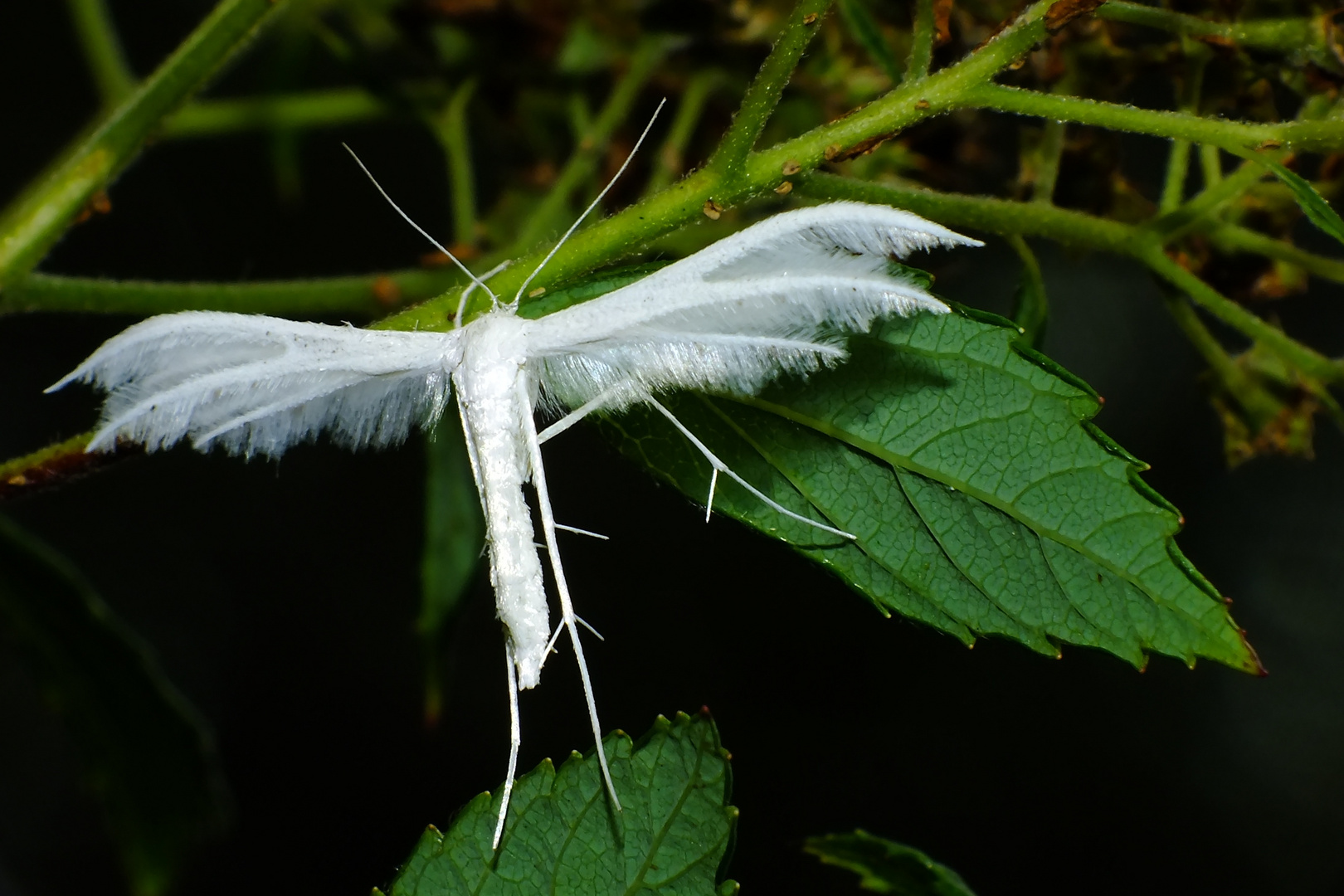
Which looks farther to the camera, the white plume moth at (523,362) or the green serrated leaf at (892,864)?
the green serrated leaf at (892,864)

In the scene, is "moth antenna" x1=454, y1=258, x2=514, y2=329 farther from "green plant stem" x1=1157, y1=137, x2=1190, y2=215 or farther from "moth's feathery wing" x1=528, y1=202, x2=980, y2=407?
"green plant stem" x1=1157, y1=137, x2=1190, y2=215

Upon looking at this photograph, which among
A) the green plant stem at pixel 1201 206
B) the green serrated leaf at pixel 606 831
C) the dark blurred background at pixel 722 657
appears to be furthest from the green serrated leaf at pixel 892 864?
the dark blurred background at pixel 722 657

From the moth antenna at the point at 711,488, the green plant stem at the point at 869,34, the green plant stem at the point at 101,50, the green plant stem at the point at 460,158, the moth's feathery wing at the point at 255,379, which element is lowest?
the moth antenna at the point at 711,488

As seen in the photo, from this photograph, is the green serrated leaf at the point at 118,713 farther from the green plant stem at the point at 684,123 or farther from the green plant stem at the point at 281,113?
the green plant stem at the point at 684,123

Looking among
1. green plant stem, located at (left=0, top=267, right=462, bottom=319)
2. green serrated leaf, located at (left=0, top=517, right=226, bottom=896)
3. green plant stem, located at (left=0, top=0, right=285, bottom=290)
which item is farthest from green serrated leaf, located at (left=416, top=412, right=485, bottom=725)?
green plant stem, located at (left=0, top=0, right=285, bottom=290)

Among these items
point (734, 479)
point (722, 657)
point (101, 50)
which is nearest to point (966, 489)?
point (734, 479)

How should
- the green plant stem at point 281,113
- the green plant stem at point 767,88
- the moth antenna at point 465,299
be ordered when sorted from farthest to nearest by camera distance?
the green plant stem at point 281,113
the moth antenna at point 465,299
the green plant stem at point 767,88

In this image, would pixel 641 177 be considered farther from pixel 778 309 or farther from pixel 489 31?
pixel 778 309
